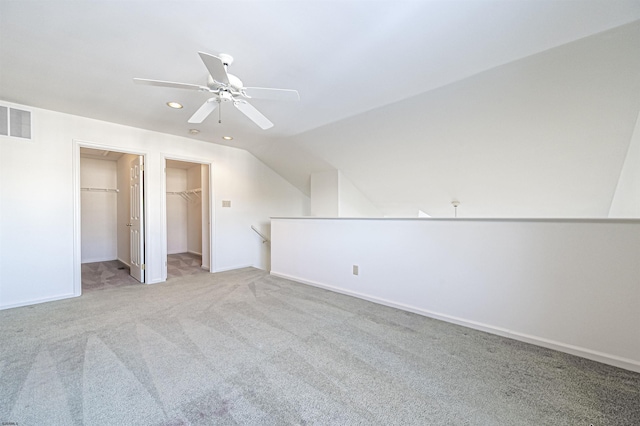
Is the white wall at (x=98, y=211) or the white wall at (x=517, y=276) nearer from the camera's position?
the white wall at (x=517, y=276)

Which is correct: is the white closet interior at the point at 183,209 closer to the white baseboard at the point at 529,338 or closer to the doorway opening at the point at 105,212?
the doorway opening at the point at 105,212

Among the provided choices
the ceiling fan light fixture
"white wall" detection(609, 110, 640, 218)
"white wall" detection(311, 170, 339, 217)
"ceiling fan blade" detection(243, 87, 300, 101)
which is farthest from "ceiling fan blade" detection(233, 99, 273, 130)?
"white wall" detection(609, 110, 640, 218)

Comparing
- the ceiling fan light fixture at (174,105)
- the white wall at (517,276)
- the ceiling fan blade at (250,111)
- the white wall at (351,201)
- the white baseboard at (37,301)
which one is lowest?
the white baseboard at (37,301)

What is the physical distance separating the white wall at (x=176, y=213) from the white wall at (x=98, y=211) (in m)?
1.16

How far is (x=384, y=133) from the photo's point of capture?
12.3 feet

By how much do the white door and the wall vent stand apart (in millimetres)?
1280

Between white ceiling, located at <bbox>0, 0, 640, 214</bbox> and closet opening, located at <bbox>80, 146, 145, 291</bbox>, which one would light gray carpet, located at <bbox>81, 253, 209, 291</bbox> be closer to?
closet opening, located at <bbox>80, 146, 145, 291</bbox>

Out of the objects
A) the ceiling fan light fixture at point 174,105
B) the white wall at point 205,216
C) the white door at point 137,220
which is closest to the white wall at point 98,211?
the white door at point 137,220

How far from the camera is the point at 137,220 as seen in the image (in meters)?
4.57

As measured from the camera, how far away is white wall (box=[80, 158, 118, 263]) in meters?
6.15

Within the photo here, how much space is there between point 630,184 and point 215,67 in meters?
4.11

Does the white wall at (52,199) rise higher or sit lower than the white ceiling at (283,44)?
lower

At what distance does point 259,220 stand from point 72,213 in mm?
3021

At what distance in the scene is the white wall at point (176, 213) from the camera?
285 inches
